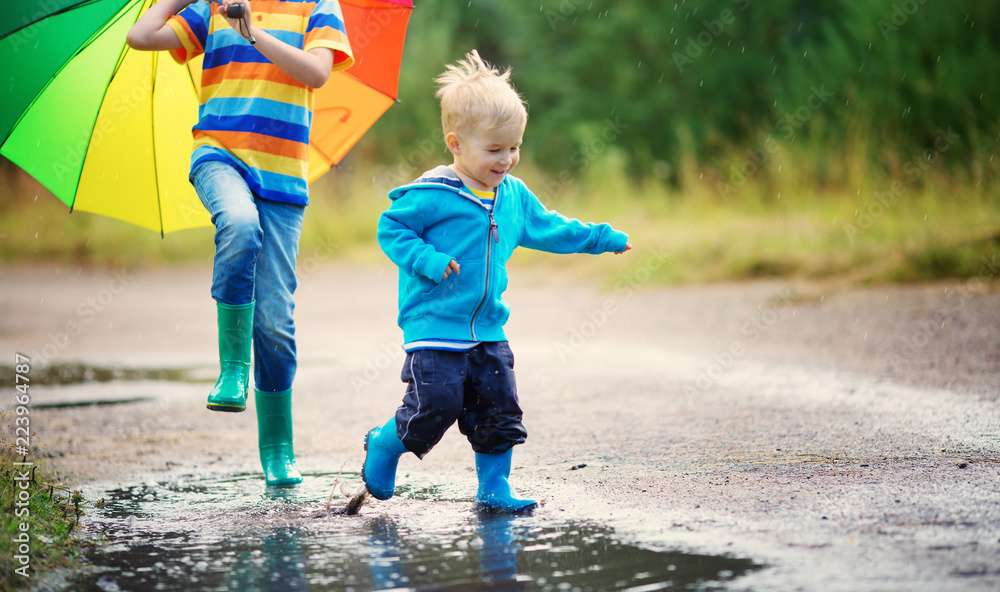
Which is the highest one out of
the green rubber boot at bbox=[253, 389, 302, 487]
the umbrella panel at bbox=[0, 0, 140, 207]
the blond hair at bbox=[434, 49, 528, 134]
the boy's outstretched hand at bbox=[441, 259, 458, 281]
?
the umbrella panel at bbox=[0, 0, 140, 207]

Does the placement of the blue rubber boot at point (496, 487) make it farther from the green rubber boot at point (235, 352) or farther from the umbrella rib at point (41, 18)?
the umbrella rib at point (41, 18)

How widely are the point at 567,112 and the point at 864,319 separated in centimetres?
1443

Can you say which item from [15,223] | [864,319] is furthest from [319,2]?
[15,223]

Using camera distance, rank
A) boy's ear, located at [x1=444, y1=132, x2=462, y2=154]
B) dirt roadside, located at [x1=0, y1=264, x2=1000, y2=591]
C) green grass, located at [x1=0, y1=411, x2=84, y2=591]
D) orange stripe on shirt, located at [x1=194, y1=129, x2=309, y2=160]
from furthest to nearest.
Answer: orange stripe on shirt, located at [x1=194, y1=129, x2=309, y2=160]
boy's ear, located at [x1=444, y1=132, x2=462, y2=154]
dirt roadside, located at [x1=0, y1=264, x2=1000, y2=591]
green grass, located at [x1=0, y1=411, x2=84, y2=591]

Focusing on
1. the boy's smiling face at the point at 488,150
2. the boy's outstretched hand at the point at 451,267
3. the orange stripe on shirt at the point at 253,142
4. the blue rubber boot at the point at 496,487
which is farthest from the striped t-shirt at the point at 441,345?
the orange stripe on shirt at the point at 253,142

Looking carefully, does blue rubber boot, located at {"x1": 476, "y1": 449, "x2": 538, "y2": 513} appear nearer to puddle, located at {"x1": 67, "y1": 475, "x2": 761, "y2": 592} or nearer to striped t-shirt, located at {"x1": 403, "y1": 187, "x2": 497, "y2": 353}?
puddle, located at {"x1": 67, "y1": 475, "x2": 761, "y2": 592}

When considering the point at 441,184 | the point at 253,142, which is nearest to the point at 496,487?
the point at 441,184

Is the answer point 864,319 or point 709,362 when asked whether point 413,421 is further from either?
point 864,319

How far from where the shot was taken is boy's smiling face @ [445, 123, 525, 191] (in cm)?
301

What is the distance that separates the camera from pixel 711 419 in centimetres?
433

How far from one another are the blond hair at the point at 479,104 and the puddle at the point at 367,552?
45.6 inches

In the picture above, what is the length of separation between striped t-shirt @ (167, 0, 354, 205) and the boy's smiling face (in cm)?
69

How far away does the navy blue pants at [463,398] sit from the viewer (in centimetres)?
298

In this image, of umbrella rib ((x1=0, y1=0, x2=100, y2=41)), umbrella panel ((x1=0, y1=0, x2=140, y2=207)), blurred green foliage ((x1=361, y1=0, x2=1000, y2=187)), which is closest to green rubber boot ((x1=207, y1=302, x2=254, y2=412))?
umbrella panel ((x1=0, y1=0, x2=140, y2=207))
